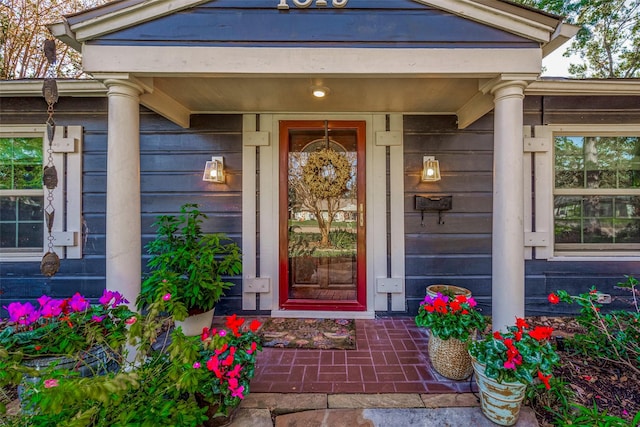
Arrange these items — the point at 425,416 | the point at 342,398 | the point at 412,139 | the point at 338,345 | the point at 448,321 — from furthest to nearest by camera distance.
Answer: the point at 412,139
the point at 338,345
the point at 448,321
the point at 342,398
the point at 425,416

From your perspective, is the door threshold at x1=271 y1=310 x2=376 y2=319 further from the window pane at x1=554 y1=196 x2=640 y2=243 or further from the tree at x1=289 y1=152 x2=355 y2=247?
the window pane at x1=554 y1=196 x2=640 y2=243

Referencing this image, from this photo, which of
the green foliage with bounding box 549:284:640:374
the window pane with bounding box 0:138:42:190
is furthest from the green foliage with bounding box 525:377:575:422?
the window pane with bounding box 0:138:42:190

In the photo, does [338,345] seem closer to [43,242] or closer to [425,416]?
[425,416]

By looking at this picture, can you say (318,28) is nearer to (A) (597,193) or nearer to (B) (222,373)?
(B) (222,373)

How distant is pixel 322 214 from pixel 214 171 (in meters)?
1.22

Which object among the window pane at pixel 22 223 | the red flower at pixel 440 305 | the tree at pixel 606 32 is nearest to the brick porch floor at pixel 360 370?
the red flower at pixel 440 305

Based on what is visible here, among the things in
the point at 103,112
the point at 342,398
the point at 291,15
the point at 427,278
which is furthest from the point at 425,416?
the point at 103,112

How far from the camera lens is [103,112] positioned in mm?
3068

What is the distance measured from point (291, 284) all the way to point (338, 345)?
905 millimetres

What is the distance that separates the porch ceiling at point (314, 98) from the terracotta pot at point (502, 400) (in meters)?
2.09

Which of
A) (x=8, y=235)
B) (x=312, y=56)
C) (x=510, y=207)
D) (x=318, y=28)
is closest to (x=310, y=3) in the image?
(x=318, y=28)

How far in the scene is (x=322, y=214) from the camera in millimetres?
3129

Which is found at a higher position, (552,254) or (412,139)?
(412,139)

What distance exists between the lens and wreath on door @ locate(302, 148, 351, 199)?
10.0 ft
